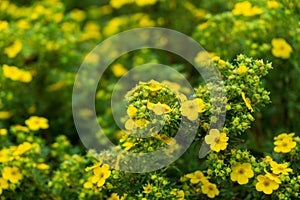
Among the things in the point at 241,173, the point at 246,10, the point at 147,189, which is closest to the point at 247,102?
the point at 241,173

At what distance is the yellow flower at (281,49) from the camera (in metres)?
2.75

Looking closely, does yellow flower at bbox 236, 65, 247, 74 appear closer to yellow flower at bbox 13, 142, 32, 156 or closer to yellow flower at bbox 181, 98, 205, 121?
yellow flower at bbox 181, 98, 205, 121

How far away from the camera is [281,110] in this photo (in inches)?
120

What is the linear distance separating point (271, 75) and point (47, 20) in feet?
4.79

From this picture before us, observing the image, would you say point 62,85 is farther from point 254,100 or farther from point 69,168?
point 254,100

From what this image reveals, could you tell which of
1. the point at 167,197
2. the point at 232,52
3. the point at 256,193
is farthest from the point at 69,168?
the point at 232,52

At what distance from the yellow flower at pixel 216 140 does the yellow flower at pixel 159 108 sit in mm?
179

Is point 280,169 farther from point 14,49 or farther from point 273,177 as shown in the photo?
point 14,49

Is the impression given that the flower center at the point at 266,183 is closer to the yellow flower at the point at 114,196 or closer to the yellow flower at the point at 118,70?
the yellow flower at the point at 114,196

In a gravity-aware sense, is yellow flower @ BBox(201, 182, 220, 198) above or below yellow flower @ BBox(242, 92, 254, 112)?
below

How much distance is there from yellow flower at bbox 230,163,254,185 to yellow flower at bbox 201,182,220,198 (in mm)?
147

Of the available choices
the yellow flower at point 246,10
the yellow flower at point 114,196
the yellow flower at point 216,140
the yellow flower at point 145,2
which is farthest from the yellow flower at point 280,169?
the yellow flower at point 145,2

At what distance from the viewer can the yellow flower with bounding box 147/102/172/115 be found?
1.99 metres

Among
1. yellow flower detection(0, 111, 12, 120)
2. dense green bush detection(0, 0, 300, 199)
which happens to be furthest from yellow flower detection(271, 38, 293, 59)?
yellow flower detection(0, 111, 12, 120)
